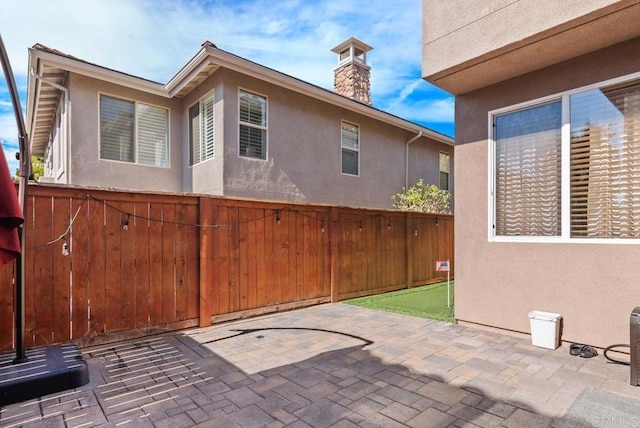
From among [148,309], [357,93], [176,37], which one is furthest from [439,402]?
[357,93]

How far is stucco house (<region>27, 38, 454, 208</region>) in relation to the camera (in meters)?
7.31

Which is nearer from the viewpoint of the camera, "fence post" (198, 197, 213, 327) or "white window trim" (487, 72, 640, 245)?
"white window trim" (487, 72, 640, 245)

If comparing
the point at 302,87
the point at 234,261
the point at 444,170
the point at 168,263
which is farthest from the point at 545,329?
the point at 444,170

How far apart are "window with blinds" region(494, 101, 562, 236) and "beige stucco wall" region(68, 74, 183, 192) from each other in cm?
682

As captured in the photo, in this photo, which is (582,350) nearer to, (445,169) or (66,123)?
(66,123)

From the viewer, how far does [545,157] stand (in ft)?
14.9

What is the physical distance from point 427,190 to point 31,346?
1003cm

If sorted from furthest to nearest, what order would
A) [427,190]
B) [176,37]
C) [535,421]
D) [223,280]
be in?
[427,190]
[176,37]
[223,280]
[535,421]

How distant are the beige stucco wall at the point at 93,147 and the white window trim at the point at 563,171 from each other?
668 centimetres

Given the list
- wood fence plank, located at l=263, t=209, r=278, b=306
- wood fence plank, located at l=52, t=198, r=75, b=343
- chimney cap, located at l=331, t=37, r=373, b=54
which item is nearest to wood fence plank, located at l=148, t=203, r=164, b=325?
wood fence plank, located at l=52, t=198, r=75, b=343

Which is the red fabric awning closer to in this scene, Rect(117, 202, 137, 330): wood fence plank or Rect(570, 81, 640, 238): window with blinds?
Rect(117, 202, 137, 330): wood fence plank

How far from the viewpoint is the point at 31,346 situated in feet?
12.9

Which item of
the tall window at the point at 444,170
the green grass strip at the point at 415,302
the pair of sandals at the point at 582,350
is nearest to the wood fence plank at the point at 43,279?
the green grass strip at the point at 415,302

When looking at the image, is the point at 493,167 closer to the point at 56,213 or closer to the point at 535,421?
the point at 535,421
